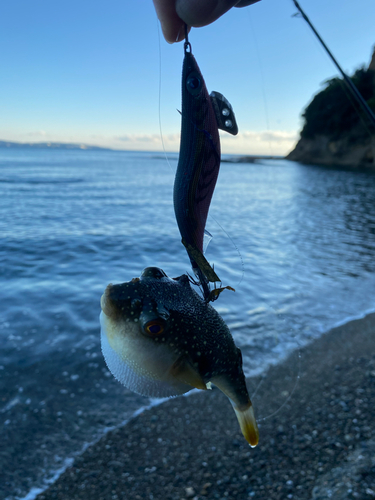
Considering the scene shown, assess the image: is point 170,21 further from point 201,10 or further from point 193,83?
point 193,83

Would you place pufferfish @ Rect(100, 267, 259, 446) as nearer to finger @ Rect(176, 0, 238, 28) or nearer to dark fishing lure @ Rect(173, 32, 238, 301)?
dark fishing lure @ Rect(173, 32, 238, 301)

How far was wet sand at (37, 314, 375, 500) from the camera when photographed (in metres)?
3.32

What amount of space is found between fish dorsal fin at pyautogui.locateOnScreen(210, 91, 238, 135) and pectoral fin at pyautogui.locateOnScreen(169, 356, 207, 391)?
2.72 feet

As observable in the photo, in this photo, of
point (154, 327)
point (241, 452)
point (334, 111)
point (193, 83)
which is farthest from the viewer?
point (334, 111)

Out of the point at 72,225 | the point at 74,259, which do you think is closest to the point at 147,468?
the point at 74,259

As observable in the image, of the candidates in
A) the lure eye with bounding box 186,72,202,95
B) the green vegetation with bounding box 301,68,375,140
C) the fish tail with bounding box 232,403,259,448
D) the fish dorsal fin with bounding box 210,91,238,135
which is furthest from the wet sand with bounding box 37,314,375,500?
the green vegetation with bounding box 301,68,375,140

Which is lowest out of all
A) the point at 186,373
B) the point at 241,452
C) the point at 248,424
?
the point at 241,452

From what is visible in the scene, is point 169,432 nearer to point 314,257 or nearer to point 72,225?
point 314,257

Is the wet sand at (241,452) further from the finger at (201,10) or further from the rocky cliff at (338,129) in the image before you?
the rocky cliff at (338,129)

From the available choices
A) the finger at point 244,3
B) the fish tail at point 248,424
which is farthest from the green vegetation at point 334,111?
the fish tail at point 248,424

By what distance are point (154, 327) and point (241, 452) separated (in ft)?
12.1

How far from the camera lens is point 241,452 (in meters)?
3.84

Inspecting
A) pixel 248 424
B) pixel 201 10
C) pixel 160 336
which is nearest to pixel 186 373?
pixel 160 336

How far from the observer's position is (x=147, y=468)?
12.2 feet
